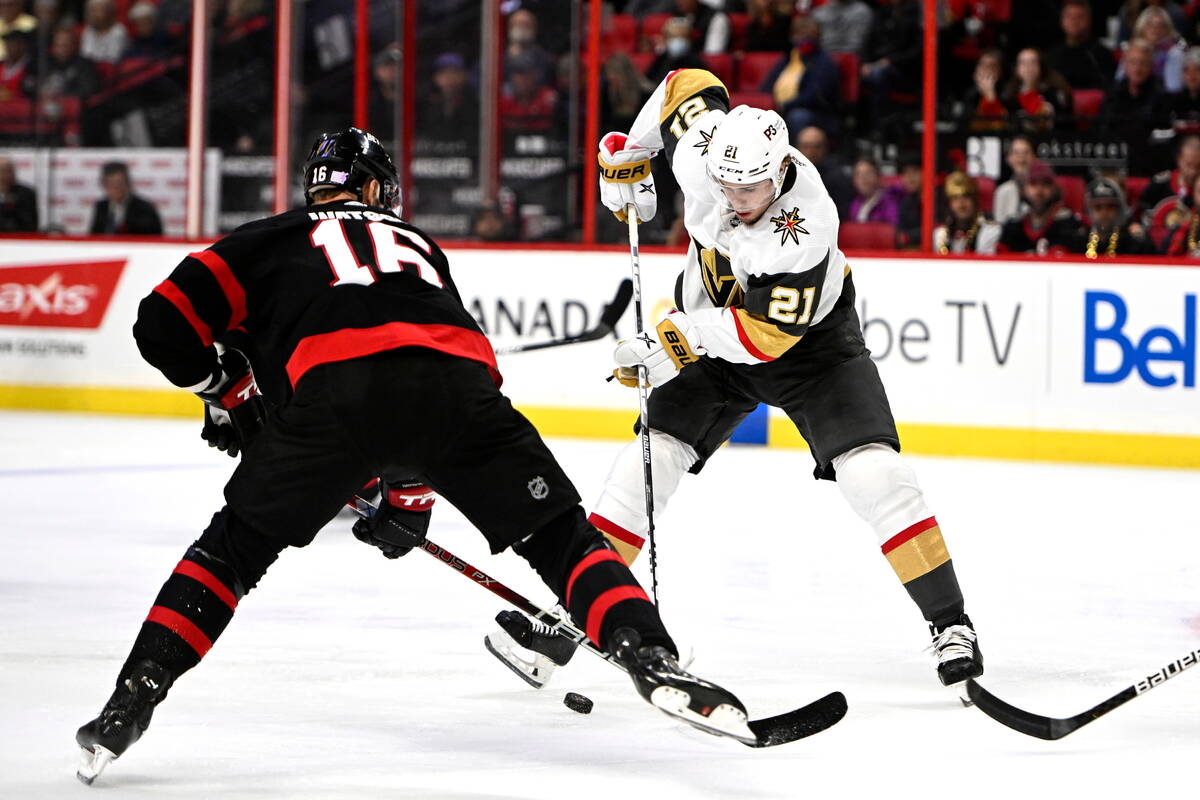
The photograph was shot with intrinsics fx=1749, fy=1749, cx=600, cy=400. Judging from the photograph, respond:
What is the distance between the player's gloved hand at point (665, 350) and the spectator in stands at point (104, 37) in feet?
21.3

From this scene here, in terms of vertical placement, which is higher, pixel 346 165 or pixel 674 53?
pixel 674 53

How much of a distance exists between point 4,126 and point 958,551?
234 inches

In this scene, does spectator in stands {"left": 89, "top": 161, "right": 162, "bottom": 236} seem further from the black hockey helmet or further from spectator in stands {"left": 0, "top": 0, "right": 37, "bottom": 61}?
the black hockey helmet

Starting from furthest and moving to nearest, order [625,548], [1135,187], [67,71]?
[67,71] → [1135,187] → [625,548]

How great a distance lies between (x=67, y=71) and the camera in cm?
887

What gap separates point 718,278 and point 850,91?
4507 millimetres

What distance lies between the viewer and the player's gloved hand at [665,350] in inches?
124

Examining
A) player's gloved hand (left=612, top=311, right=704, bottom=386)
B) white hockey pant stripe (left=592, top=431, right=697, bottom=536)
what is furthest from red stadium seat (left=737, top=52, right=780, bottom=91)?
player's gloved hand (left=612, top=311, right=704, bottom=386)

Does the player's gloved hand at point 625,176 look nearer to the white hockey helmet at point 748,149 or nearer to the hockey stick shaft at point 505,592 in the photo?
the white hockey helmet at point 748,149

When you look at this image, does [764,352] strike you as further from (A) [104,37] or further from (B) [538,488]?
(A) [104,37]

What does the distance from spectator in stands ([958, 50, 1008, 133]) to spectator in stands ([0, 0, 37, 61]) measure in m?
4.77

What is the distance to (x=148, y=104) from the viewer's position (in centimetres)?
879

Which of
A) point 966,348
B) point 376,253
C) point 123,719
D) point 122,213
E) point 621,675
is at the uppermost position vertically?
point 376,253

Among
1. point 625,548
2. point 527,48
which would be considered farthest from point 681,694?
point 527,48
